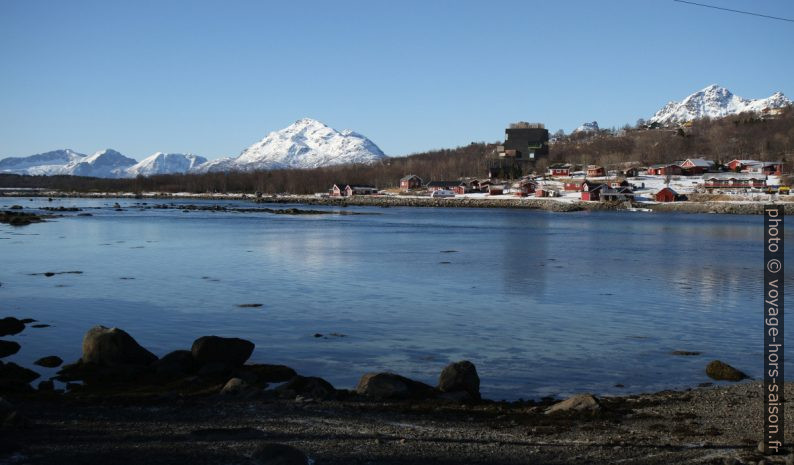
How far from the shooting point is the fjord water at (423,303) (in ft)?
40.2

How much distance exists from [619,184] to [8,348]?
84882 mm

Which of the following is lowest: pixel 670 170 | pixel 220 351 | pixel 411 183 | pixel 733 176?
pixel 220 351

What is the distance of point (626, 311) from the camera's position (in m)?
17.3

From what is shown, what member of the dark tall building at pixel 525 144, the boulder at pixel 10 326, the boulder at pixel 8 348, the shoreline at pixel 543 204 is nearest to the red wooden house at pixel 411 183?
the shoreline at pixel 543 204

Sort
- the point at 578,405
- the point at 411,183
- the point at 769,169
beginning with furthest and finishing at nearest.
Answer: the point at 411,183 < the point at 769,169 < the point at 578,405

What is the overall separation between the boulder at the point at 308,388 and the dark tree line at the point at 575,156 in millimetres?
99675

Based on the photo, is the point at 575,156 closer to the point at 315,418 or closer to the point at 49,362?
the point at 49,362

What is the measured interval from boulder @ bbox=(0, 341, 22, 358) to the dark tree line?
100403 millimetres

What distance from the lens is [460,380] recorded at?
10.0m

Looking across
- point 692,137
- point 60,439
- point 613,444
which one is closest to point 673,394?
point 613,444

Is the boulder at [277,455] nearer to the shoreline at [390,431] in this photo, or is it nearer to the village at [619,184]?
the shoreline at [390,431]

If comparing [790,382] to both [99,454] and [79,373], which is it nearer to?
[99,454]

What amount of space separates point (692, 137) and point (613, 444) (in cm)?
14179

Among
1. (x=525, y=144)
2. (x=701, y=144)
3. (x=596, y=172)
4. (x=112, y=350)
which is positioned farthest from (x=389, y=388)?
(x=525, y=144)
